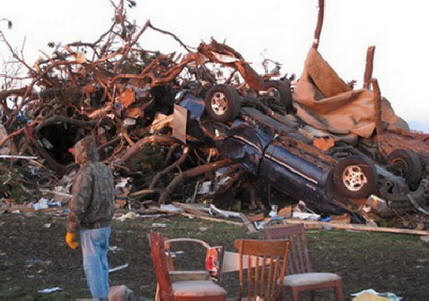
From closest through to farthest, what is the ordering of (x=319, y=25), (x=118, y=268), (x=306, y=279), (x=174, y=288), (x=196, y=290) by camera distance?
(x=196, y=290) < (x=174, y=288) < (x=306, y=279) < (x=118, y=268) < (x=319, y=25)

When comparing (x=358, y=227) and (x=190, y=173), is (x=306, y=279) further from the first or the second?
(x=190, y=173)

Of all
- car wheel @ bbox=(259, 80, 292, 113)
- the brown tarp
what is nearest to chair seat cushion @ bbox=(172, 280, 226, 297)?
the brown tarp

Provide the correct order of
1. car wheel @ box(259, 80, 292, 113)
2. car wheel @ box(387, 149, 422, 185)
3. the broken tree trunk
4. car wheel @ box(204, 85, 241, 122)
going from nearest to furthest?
1. car wheel @ box(387, 149, 422, 185)
2. car wheel @ box(204, 85, 241, 122)
3. the broken tree trunk
4. car wheel @ box(259, 80, 292, 113)

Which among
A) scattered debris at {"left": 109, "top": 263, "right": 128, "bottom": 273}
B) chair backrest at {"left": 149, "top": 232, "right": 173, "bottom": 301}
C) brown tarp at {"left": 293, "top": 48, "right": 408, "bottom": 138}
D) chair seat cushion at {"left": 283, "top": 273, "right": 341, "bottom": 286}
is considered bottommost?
scattered debris at {"left": 109, "top": 263, "right": 128, "bottom": 273}

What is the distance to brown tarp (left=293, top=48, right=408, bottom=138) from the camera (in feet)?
43.5

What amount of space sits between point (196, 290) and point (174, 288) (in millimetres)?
187

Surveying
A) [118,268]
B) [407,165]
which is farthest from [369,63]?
[118,268]

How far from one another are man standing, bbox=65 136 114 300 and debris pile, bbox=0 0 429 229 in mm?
6197

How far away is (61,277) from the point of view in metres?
7.49

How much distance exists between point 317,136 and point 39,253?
234 inches

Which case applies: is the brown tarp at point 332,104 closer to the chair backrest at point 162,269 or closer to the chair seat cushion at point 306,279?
the chair seat cushion at point 306,279

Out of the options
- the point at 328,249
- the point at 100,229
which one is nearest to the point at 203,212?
the point at 328,249

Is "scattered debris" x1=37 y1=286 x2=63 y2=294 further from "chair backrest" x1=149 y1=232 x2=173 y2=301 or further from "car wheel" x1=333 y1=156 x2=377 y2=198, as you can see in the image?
"car wheel" x1=333 y1=156 x2=377 y2=198

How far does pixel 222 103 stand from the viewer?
42.0ft
